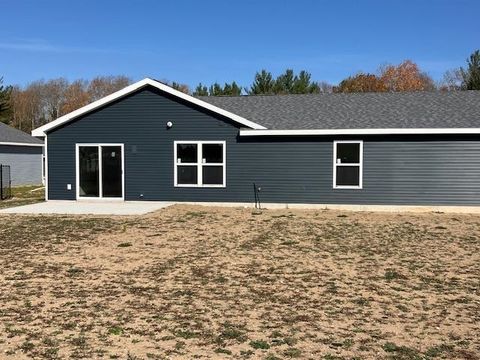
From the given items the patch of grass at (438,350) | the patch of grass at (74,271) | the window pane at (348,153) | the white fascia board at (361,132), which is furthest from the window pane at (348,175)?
the patch of grass at (438,350)

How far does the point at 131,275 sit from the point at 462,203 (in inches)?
445

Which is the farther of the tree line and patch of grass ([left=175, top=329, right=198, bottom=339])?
the tree line

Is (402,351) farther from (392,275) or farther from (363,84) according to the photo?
(363,84)

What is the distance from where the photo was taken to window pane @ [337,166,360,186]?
50.8ft

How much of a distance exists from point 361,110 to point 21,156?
2005 cm

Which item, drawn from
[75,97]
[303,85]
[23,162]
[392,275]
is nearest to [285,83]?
A: [303,85]

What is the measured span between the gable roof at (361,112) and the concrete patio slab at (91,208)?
3.96 metres

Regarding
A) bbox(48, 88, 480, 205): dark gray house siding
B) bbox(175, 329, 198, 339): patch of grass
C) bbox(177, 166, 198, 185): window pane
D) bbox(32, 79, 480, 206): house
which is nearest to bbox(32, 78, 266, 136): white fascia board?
bbox(32, 79, 480, 206): house

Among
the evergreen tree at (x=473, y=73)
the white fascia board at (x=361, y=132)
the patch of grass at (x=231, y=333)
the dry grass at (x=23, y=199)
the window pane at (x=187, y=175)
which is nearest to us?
the patch of grass at (x=231, y=333)

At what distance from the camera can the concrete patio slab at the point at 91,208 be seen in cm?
1438

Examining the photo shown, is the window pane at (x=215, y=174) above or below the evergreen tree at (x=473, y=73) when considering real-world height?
below

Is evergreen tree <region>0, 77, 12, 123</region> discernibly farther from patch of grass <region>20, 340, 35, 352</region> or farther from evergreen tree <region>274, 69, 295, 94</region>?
patch of grass <region>20, 340, 35, 352</region>

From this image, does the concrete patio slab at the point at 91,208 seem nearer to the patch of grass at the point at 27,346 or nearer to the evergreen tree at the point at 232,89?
the patch of grass at the point at 27,346

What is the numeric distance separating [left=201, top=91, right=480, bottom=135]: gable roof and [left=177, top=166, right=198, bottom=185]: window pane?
2.21m
